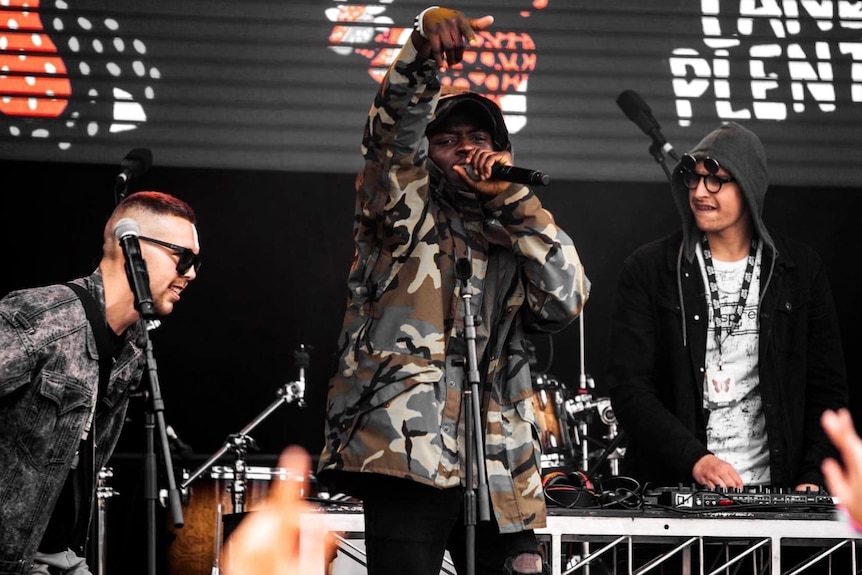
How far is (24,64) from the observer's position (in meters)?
6.22

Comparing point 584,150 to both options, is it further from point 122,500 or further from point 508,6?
point 122,500

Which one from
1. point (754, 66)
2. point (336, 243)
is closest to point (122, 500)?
point (336, 243)

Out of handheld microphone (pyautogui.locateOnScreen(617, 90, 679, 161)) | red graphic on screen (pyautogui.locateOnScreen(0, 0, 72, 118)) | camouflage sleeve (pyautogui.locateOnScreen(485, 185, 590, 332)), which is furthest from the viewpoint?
red graphic on screen (pyautogui.locateOnScreen(0, 0, 72, 118))

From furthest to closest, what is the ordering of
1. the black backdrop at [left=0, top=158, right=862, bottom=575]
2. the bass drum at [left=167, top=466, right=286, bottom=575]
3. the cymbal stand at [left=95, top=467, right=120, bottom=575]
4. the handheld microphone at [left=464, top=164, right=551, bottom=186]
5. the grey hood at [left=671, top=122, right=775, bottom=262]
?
the black backdrop at [left=0, top=158, right=862, bottom=575] → the bass drum at [left=167, top=466, right=286, bottom=575] → the cymbal stand at [left=95, top=467, right=120, bottom=575] → the grey hood at [left=671, top=122, right=775, bottom=262] → the handheld microphone at [left=464, top=164, right=551, bottom=186]

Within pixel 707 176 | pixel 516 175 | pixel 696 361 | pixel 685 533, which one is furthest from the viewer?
pixel 707 176

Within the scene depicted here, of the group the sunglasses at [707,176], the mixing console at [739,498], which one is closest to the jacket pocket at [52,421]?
the mixing console at [739,498]

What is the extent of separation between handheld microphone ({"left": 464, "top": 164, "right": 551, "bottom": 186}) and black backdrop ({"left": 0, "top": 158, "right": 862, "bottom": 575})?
3734 mm

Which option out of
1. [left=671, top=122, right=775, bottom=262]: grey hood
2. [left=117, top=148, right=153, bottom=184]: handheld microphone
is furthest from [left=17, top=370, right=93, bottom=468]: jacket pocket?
[left=671, top=122, right=775, bottom=262]: grey hood

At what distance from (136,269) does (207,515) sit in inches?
161

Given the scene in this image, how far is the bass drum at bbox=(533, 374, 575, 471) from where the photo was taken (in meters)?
6.85

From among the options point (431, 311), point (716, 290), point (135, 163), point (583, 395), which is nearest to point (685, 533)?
point (716, 290)

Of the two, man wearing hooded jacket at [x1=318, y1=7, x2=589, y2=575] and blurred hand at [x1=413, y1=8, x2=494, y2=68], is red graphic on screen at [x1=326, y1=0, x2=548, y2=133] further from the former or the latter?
blurred hand at [x1=413, y1=8, x2=494, y2=68]

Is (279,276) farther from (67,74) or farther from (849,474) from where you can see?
(849,474)

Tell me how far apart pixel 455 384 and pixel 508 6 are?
150 inches
